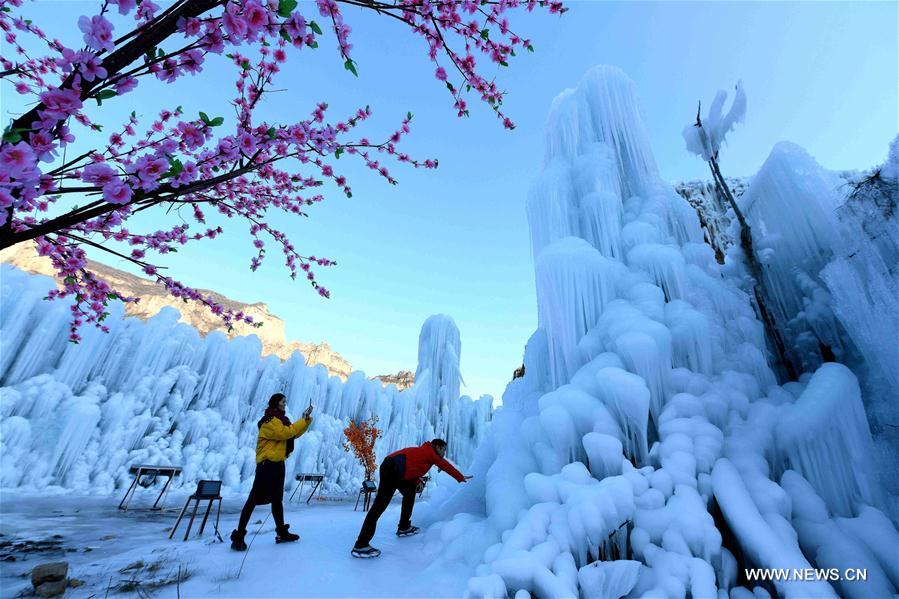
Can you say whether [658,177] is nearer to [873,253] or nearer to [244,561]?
[873,253]

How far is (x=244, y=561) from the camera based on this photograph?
118 inches

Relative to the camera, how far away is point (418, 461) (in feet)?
12.4

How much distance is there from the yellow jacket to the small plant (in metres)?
11.7

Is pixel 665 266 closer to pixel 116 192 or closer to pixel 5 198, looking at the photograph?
pixel 116 192

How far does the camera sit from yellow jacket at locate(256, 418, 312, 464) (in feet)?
11.6

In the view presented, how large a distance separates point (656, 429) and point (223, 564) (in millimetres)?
3949

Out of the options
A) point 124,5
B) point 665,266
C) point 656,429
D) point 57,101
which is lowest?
point 656,429

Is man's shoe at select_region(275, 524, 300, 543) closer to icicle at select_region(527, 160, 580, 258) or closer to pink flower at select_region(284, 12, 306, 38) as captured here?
pink flower at select_region(284, 12, 306, 38)

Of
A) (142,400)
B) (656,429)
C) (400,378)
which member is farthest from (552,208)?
(400,378)

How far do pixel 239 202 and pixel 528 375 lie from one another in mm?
4093

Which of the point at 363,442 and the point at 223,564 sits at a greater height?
the point at 363,442

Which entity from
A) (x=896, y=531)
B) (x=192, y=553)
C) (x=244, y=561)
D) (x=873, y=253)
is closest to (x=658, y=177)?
(x=873, y=253)

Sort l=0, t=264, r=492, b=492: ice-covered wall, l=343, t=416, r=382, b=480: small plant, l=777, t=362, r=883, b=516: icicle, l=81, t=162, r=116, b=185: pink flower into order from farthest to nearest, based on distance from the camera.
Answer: l=343, t=416, r=382, b=480: small plant < l=0, t=264, r=492, b=492: ice-covered wall < l=777, t=362, r=883, b=516: icicle < l=81, t=162, r=116, b=185: pink flower

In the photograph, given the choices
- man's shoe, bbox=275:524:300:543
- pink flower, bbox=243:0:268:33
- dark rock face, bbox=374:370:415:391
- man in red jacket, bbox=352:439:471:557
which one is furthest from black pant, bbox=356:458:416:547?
dark rock face, bbox=374:370:415:391
